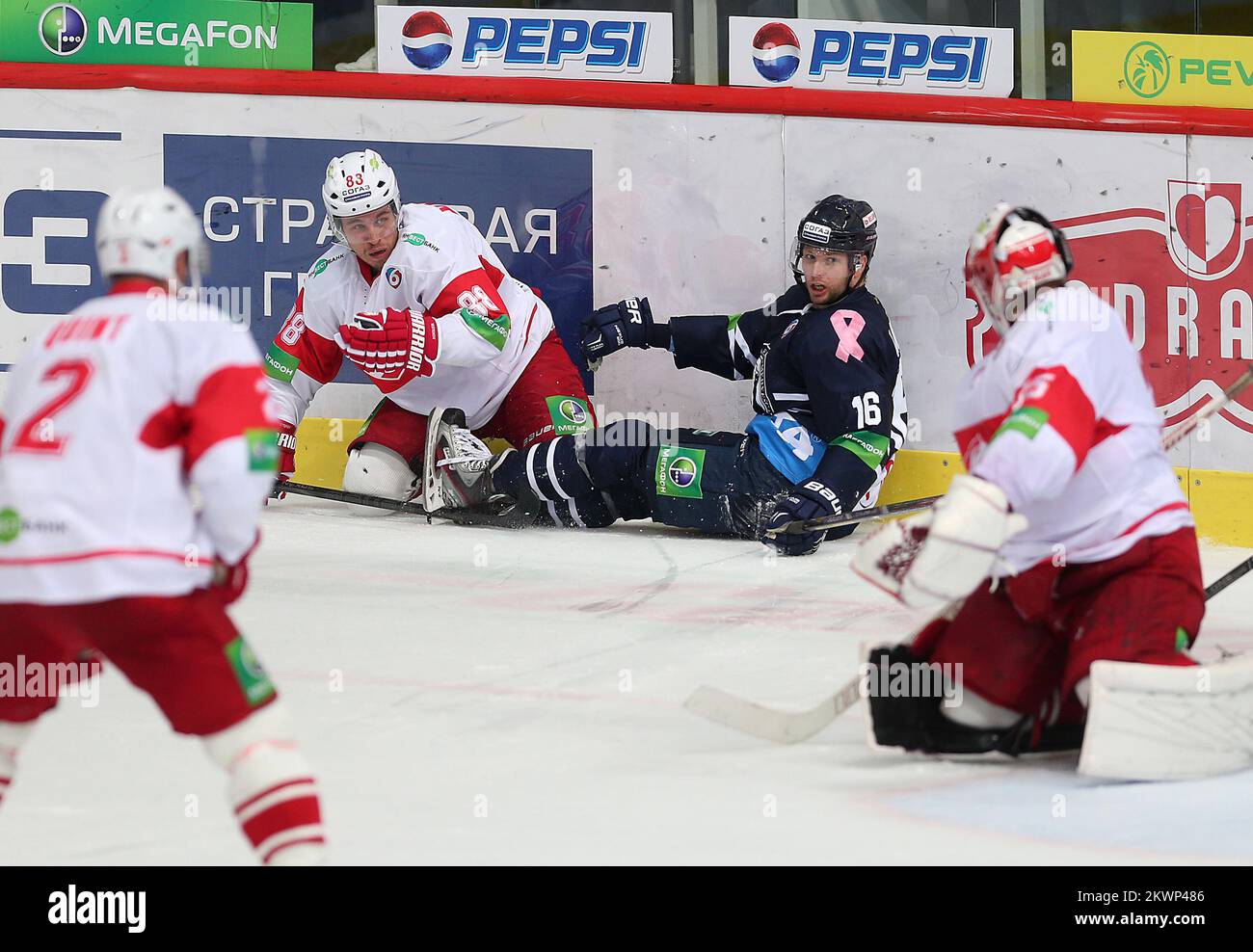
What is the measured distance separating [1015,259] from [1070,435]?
1.30ft

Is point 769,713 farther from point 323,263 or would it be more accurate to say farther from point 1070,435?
point 323,263

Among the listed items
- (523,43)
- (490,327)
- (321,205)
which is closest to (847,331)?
(490,327)

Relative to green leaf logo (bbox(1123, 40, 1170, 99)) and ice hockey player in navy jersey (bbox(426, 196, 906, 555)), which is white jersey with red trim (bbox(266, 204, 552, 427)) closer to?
ice hockey player in navy jersey (bbox(426, 196, 906, 555))

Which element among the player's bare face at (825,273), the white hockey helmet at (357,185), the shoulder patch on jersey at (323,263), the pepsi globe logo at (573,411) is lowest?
the pepsi globe logo at (573,411)

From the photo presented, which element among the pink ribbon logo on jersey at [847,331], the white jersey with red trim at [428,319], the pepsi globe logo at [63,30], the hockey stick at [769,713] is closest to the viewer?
the hockey stick at [769,713]

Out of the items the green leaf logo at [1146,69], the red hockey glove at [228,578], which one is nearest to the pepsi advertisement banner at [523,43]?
the green leaf logo at [1146,69]

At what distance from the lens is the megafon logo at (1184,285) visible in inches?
209

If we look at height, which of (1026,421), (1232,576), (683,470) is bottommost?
(1232,576)

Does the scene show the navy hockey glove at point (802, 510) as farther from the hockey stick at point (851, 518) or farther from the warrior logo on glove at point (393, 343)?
the warrior logo on glove at point (393, 343)

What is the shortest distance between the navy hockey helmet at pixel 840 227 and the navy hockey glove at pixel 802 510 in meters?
0.70

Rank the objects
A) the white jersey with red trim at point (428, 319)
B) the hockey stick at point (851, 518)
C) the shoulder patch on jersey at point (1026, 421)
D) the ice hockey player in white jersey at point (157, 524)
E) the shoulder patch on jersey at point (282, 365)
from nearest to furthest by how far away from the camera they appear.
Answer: the ice hockey player in white jersey at point (157, 524) < the shoulder patch on jersey at point (1026, 421) < the hockey stick at point (851, 518) < the white jersey with red trim at point (428, 319) < the shoulder patch on jersey at point (282, 365)

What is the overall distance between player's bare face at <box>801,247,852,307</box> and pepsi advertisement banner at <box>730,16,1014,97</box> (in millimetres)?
922

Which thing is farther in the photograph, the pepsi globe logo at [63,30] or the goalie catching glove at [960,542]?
the pepsi globe logo at [63,30]

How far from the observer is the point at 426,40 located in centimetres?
570
